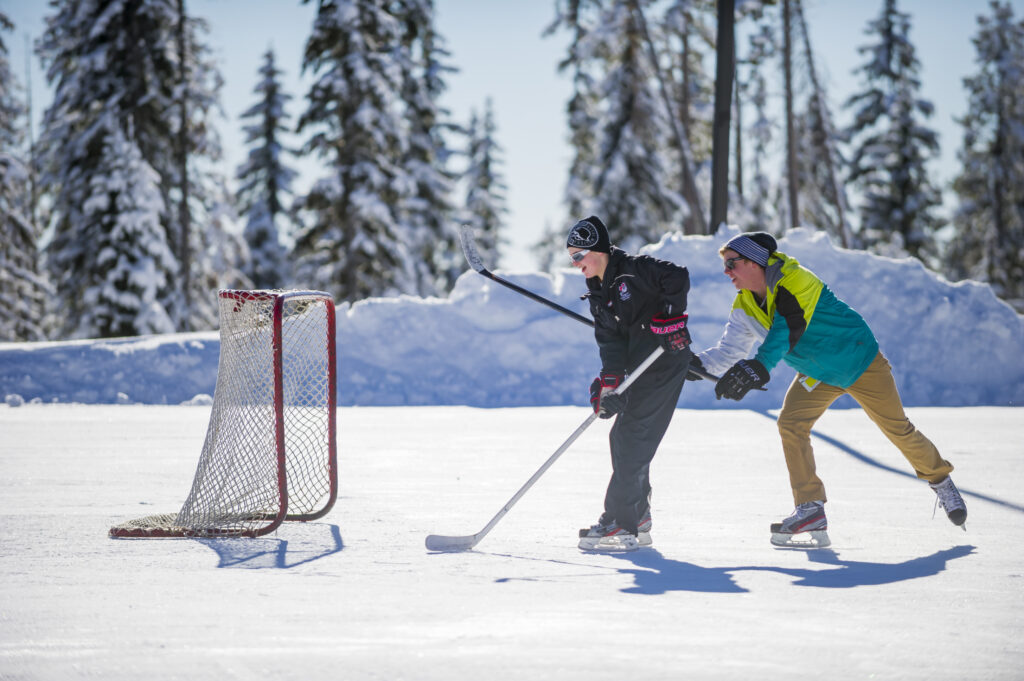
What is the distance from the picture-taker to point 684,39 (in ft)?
88.4

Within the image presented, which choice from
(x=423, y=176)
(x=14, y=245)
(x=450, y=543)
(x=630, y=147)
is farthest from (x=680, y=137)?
(x=450, y=543)

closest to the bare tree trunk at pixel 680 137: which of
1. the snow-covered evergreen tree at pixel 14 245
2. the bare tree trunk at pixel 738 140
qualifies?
the bare tree trunk at pixel 738 140

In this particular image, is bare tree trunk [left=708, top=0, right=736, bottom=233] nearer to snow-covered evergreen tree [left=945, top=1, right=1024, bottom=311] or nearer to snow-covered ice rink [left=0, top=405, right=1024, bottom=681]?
snow-covered ice rink [left=0, top=405, right=1024, bottom=681]

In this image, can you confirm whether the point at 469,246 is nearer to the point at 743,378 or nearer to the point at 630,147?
the point at 743,378

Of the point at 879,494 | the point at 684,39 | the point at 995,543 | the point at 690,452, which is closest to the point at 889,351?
the point at 690,452

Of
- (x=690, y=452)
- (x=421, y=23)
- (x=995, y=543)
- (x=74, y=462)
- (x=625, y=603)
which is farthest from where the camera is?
(x=421, y=23)

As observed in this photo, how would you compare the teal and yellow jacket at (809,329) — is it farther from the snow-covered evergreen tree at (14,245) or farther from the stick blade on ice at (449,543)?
the snow-covered evergreen tree at (14,245)

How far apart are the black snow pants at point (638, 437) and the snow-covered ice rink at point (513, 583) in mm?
242

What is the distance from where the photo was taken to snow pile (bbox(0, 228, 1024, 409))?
534 inches

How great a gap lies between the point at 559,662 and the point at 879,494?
166 inches

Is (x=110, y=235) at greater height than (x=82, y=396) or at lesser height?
greater

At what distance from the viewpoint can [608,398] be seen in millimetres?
4504

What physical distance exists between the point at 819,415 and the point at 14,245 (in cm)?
2646

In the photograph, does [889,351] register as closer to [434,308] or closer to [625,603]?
[434,308]
